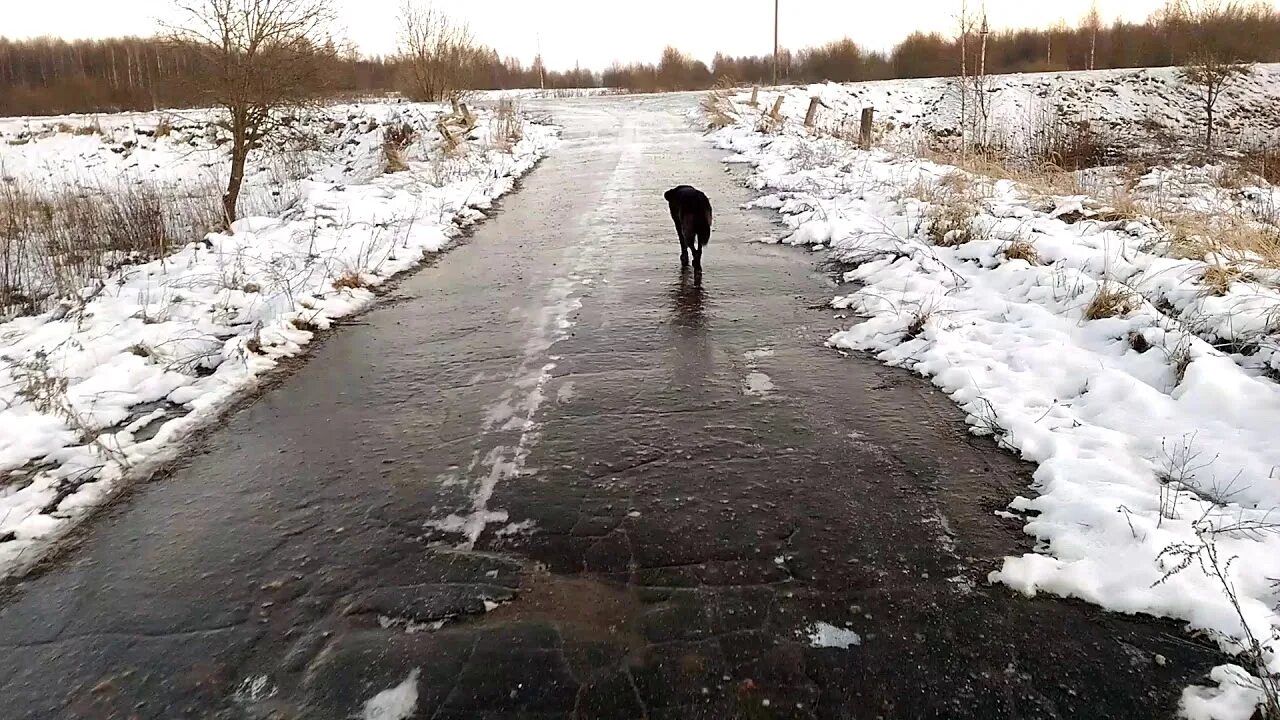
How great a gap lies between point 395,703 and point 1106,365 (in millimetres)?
4217

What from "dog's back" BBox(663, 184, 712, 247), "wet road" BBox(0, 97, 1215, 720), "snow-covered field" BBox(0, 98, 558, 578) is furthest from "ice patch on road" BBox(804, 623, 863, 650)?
"dog's back" BBox(663, 184, 712, 247)

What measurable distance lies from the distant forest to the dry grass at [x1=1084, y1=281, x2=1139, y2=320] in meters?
28.5

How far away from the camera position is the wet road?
7.41 feet

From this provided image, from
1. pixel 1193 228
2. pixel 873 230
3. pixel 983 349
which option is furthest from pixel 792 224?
pixel 983 349

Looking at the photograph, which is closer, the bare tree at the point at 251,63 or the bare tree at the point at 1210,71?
the bare tree at the point at 251,63

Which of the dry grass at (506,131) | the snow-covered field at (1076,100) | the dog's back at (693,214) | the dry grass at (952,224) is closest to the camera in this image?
the dog's back at (693,214)

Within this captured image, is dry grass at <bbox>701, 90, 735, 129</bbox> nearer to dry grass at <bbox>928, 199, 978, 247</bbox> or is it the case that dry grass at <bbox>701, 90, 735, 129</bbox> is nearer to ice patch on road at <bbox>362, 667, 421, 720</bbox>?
dry grass at <bbox>928, 199, 978, 247</bbox>

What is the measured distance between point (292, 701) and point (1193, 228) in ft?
25.2

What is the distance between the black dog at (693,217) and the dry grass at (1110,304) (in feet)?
11.2

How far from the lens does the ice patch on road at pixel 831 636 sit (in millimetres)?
2398

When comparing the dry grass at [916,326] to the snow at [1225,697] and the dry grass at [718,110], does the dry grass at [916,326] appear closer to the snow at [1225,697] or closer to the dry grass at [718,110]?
the snow at [1225,697]

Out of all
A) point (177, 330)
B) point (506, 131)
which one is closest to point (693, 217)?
point (177, 330)

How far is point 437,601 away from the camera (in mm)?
2662

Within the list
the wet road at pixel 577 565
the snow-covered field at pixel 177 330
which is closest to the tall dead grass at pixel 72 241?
the snow-covered field at pixel 177 330
